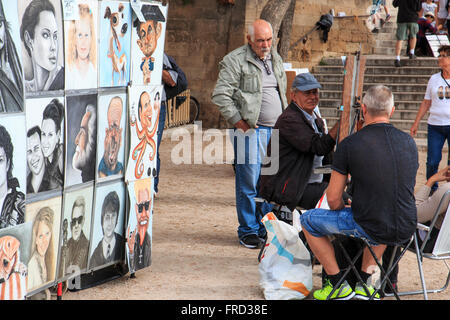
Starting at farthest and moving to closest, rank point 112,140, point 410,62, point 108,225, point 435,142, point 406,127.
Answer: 1. point 410,62
2. point 406,127
3. point 435,142
4. point 108,225
5. point 112,140

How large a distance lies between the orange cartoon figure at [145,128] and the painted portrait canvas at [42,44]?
2.65 feet

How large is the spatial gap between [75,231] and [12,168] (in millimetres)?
802

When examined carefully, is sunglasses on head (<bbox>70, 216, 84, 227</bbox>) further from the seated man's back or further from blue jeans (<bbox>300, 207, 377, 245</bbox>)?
the seated man's back

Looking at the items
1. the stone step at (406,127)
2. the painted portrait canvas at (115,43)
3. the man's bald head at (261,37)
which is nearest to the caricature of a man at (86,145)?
the painted portrait canvas at (115,43)

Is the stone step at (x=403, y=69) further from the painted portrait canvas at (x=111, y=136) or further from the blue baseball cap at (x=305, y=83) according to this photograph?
the painted portrait canvas at (x=111, y=136)

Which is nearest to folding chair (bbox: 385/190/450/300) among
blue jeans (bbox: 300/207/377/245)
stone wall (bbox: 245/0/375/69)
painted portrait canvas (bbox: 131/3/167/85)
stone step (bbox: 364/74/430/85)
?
blue jeans (bbox: 300/207/377/245)

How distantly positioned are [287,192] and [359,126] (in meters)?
0.79

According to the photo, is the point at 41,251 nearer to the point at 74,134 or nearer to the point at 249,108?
the point at 74,134

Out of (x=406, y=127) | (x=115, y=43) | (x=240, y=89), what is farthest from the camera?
(x=406, y=127)

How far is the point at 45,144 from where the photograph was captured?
3793 millimetres

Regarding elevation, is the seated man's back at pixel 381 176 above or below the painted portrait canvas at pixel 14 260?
above

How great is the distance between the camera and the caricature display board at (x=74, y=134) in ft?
11.5

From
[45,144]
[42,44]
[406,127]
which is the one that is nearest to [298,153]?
[45,144]

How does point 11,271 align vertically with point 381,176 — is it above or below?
below
